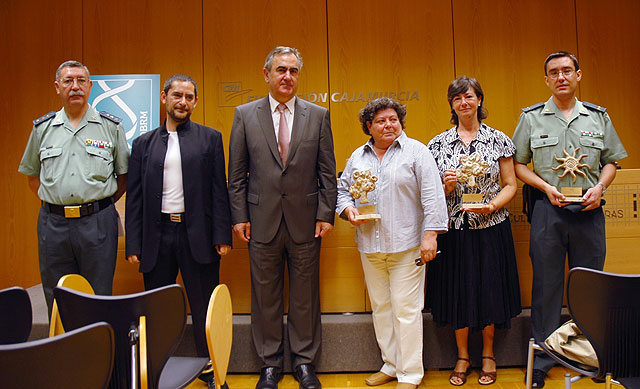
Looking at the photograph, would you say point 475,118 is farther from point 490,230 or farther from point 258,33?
point 258,33

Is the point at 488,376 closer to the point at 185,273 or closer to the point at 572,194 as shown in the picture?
Result: the point at 572,194

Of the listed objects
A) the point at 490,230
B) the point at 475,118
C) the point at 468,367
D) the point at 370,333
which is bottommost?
the point at 468,367

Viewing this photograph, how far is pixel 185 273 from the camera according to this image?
281 cm

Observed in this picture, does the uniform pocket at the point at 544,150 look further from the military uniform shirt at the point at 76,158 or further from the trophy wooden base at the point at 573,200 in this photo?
the military uniform shirt at the point at 76,158

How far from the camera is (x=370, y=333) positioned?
3.07m

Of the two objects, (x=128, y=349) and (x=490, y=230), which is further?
(x=490, y=230)

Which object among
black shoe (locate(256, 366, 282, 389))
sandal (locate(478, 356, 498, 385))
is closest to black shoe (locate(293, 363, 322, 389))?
black shoe (locate(256, 366, 282, 389))

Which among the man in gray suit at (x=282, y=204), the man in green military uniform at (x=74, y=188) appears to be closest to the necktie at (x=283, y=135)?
the man in gray suit at (x=282, y=204)

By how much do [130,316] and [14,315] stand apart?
552 mm

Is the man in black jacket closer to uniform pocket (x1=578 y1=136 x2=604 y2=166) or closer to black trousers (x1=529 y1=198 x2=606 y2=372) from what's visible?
black trousers (x1=529 y1=198 x2=606 y2=372)

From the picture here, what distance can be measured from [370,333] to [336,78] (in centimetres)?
248

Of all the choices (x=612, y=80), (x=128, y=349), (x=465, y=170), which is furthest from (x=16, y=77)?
(x=612, y=80)

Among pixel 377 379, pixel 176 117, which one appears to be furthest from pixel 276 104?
pixel 377 379

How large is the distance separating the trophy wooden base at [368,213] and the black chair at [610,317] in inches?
42.4
